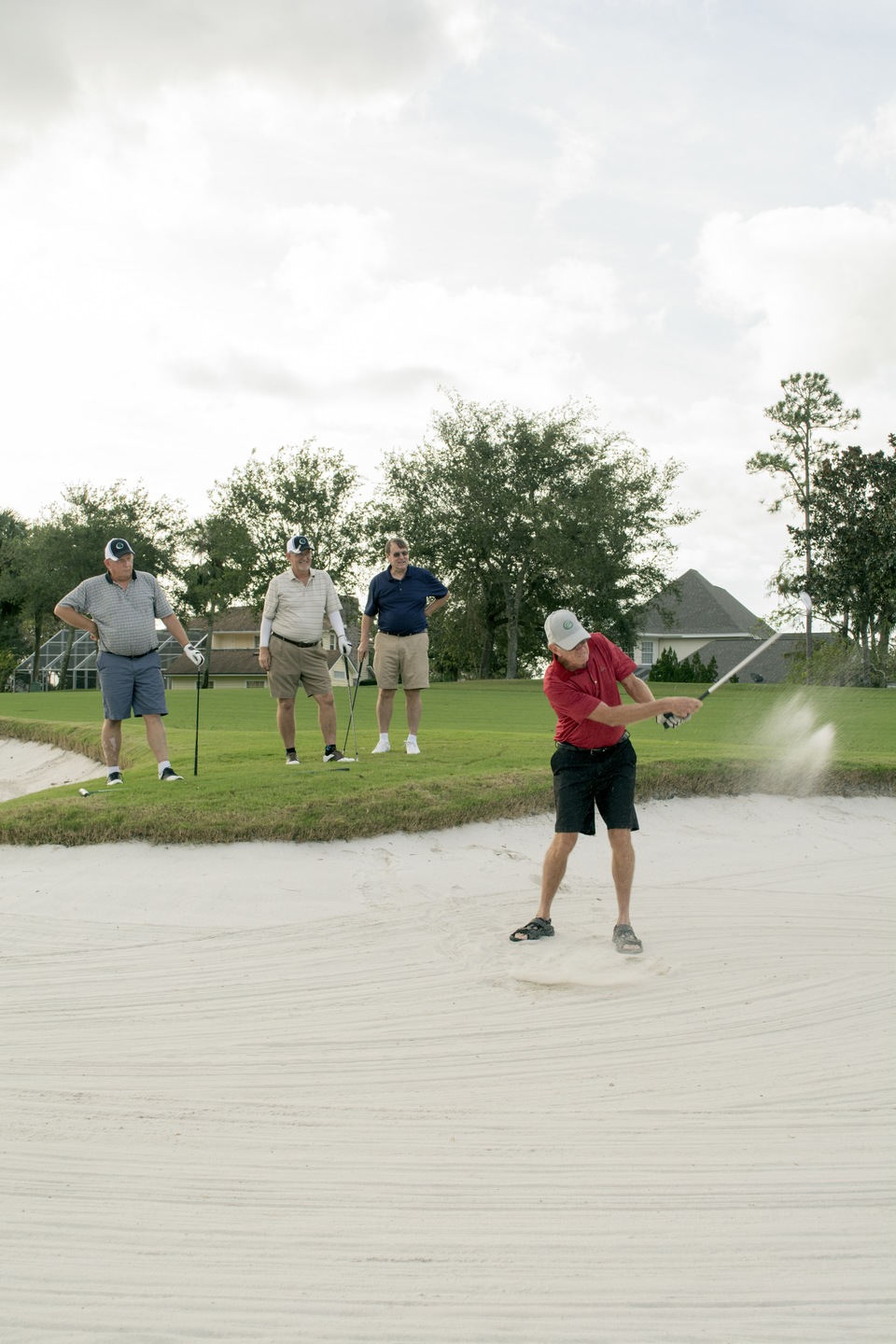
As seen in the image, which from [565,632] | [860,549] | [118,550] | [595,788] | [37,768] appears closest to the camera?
[565,632]

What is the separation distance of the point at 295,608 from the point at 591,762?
4177mm

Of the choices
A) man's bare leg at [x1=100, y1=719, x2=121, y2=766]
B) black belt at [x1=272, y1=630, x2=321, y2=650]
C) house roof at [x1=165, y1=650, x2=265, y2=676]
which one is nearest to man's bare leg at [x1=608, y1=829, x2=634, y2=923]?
black belt at [x1=272, y1=630, x2=321, y2=650]

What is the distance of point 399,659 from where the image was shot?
961 cm

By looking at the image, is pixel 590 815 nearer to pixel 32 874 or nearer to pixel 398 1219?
pixel 398 1219

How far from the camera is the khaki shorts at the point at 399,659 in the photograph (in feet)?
31.4

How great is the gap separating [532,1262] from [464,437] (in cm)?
5316

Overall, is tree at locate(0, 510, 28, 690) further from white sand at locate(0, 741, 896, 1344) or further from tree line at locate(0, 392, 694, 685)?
white sand at locate(0, 741, 896, 1344)

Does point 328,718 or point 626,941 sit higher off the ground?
point 328,718

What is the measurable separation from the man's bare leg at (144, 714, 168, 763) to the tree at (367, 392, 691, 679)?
134 ft

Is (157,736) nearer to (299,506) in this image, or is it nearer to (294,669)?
(294,669)

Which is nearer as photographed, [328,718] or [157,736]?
[157,736]

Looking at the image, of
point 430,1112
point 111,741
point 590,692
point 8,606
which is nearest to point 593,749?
point 590,692

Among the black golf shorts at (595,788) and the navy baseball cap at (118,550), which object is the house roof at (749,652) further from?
the black golf shorts at (595,788)

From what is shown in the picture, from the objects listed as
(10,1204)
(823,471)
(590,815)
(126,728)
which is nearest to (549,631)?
(590,815)
